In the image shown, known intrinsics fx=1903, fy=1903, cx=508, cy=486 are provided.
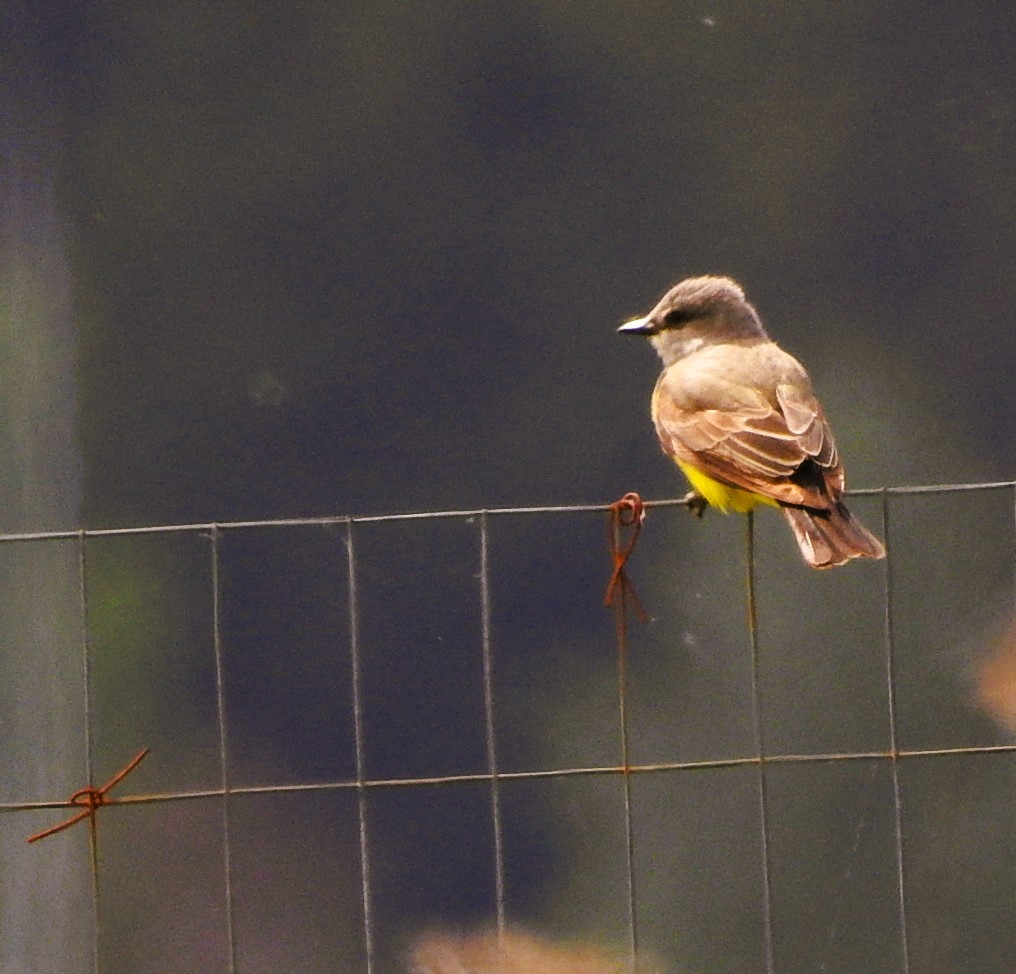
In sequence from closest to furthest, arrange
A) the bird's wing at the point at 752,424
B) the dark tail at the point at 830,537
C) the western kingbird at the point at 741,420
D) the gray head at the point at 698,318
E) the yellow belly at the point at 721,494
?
1. the dark tail at the point at 830,537
2. the western kingbird at the point at 741,420
3. the bird's wing at the point at 752,424
4. the yellow belly at the point at 721,494
5. the gray head at the point at 698,318

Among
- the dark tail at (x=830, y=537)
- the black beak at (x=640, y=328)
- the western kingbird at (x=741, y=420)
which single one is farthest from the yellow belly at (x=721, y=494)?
the black beak at (x=640, y=328)

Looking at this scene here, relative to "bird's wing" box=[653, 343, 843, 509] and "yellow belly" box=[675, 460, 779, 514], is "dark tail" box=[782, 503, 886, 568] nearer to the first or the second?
"bird's wing" box=[653, 343, 843, 509]

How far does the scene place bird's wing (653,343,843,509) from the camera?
10.6ft

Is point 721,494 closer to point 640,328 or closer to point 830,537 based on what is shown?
point 830,537

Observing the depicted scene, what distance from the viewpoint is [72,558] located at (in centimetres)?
430

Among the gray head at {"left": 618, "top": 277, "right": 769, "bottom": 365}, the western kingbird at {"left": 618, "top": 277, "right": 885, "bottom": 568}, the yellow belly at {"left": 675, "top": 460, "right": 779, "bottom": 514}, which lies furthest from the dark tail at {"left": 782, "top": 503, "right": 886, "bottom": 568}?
the gray head at {"left": 618, "top": 277, "right": 769, "bottom": 365}

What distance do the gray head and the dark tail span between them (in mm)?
992

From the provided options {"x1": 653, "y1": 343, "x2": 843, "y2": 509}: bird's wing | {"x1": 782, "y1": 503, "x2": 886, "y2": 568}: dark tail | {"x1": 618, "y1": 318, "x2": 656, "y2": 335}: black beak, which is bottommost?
{"x1": 782, "y1": 503, "x2": 886, "y2": 568}: dark tail

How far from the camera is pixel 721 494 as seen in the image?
3479 mm

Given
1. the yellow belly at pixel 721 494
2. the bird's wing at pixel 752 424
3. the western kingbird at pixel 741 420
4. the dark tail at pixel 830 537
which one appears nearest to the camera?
the dark tail at pixel 830 537

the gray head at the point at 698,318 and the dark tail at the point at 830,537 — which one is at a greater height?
the gray head at the point at 698,318

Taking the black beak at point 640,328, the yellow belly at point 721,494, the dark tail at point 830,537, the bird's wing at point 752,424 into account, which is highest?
the black beak at point 640,328

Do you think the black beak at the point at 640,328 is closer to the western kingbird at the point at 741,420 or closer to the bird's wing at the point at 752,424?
the western kingbird at the point at 741,420

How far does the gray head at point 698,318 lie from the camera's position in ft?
13.3
